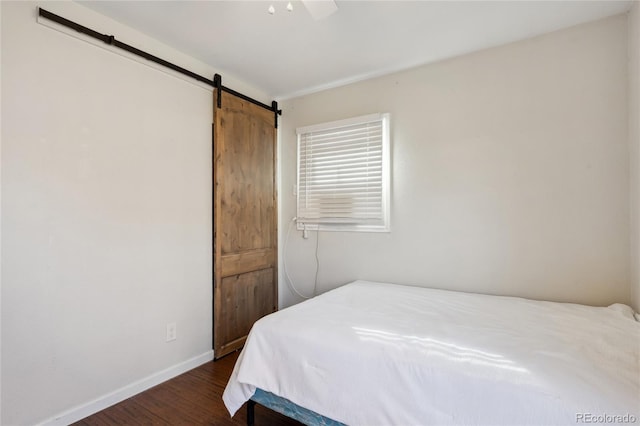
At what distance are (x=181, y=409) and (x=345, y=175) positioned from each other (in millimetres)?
Result: 2214

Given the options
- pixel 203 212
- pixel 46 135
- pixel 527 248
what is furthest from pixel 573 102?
pixel 46 135

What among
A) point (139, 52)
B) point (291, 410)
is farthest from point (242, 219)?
point (291, 410)

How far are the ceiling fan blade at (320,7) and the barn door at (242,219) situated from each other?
1.35 meters

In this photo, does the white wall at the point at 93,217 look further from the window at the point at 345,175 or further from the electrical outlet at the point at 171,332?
the window at the point at 345,175

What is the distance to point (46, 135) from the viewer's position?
1.80 metres

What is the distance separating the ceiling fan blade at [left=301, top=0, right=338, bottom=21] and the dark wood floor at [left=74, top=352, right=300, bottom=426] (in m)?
2.37

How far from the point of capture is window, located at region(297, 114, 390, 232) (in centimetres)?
287

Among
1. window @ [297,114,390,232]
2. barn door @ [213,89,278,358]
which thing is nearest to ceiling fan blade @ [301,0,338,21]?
window @ [297,114,390,232]

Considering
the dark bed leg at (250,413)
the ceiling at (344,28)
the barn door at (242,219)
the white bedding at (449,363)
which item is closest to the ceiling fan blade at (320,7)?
the ceiling at (344,28)

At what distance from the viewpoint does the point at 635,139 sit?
191 centimetres

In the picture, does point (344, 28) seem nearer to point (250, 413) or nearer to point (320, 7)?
point (320, 7)

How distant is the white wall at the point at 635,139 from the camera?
186 centimetres

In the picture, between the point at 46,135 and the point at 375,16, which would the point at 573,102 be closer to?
the point at 375,16

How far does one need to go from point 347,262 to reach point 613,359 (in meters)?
2.01
